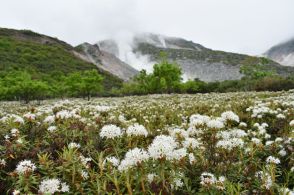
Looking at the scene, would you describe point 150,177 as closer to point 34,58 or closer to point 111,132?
point 111,132

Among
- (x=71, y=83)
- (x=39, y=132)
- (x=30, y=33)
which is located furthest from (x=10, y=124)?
(x=30, y=33)

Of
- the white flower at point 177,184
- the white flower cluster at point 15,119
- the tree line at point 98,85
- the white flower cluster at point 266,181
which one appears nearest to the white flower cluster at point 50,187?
the white flower at point 177,184

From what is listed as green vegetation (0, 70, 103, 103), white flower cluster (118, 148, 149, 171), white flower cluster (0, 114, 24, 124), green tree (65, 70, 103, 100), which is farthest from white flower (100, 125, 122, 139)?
green tree (65, 70, 103, 100)

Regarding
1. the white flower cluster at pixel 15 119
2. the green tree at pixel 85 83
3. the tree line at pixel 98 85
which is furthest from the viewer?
the green tree at pixel 85 83

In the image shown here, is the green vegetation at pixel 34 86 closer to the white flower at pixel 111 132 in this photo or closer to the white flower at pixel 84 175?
the white flower at pixel 111 132

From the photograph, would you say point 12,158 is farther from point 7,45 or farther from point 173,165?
point 7,45

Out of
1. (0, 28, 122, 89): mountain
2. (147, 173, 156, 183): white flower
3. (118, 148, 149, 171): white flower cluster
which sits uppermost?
(0, 28, 122, 89): mountain

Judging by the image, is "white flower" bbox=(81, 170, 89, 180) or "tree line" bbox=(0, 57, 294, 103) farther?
"tree line" bbox=(0, 57, 294, 103)

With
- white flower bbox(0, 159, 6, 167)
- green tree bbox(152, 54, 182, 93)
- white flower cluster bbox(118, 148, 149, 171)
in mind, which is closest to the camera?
white flower cluster bbox(118, 148, 149, 171)

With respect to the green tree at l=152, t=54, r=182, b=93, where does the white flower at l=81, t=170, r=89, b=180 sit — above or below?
below

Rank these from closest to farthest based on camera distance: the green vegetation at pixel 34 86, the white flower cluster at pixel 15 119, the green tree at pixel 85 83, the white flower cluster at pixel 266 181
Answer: the white flower cluster at pixel 266 181 → the white flower cluster at pixel 15 119 → the green vegetation at pixel 34 86 → the green tree at pixel 85 83

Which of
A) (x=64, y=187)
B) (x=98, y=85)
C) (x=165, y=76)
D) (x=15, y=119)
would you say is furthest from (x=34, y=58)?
(x=64, y=187)

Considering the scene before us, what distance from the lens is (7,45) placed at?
147m

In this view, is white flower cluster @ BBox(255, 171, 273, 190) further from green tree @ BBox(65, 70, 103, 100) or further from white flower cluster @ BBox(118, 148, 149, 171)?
green tree @ BBox(65, 70, 103, 100)
